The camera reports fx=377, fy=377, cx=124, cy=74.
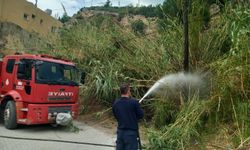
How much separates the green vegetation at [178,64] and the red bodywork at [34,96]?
2609 millimetres

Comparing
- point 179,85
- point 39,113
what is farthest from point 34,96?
point 179,85

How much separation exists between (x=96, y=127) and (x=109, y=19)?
18.8 feet

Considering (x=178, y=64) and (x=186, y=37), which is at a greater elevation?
(x=186, y=37)

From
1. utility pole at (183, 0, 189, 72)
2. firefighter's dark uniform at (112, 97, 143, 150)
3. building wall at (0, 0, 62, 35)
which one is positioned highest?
building wall at (0, 0, 62, 35)

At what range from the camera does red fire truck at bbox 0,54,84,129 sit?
423 inches

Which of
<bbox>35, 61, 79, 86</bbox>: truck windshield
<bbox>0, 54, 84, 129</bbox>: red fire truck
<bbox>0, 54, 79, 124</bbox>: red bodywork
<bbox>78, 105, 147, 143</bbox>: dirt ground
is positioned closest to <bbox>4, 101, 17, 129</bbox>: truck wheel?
<bbox>0, 54, 84, 129</bbox>: red fire truck

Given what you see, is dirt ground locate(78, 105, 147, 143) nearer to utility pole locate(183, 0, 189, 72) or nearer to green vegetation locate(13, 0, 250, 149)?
green vegetation locate(13, 0, 250, 149)

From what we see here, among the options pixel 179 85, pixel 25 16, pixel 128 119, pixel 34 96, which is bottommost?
pixel 34 96

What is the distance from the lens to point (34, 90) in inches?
422

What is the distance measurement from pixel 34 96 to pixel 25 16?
99.1 feet

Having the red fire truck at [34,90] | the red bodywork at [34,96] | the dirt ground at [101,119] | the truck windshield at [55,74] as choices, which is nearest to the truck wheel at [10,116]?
the red fire truck at [34,90]

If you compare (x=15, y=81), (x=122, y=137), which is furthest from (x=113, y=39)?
(x=122, y=137)

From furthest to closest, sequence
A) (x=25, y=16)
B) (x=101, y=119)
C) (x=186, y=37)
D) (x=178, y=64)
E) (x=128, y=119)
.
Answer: (x=25, y=16) → (x=101, y=119) → (x=178, y=64) → (x=186, y=37) → (x=128, y=119)

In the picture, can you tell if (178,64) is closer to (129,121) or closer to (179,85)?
(179,85)
